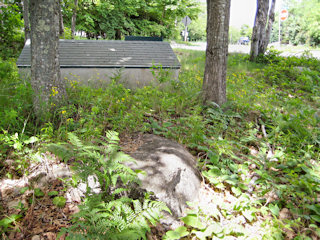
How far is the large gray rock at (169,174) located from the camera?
99.3 inches

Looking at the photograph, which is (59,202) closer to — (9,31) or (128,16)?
(9,31)

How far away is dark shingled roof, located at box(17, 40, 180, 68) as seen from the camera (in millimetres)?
6535

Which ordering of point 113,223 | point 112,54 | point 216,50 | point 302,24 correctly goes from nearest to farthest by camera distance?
point 113,223 < point 216,50 < point 112,54 < point 302,24

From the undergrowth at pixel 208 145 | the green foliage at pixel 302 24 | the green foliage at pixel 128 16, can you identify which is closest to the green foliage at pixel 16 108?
the undergrowth at pixel 208 145

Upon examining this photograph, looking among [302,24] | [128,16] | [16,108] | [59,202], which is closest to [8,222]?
[59,202]

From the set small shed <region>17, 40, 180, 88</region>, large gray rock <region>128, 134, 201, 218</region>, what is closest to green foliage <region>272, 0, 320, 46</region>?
small shed <region>17, 40, 180, 88</region>

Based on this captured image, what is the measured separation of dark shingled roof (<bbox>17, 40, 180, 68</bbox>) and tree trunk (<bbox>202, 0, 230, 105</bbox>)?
1961 mm

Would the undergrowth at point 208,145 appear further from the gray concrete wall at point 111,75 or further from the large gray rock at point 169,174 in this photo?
the gray concrete wall at point 111,75

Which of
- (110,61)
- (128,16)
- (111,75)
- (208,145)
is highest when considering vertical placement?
(128,16)

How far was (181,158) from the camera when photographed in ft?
10.0

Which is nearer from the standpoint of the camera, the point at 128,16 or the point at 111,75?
the point at 111,75

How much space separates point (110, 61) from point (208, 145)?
4.42m

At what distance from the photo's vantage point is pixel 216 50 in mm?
4871

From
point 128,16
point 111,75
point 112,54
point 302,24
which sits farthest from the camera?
point 302,24
